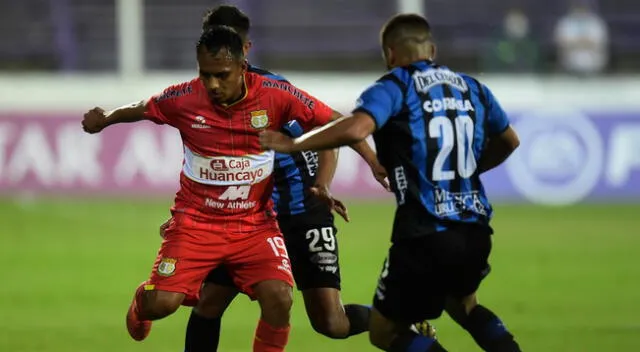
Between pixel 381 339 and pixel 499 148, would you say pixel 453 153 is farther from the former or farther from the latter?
pixel 381 339

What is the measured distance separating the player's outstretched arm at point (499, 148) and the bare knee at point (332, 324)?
1408 mm

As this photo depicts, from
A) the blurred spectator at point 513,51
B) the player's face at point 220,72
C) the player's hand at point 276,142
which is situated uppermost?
the blurred spectator at point 513,51

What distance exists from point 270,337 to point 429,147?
1.54 metres

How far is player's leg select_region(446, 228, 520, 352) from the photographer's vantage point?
6082mm

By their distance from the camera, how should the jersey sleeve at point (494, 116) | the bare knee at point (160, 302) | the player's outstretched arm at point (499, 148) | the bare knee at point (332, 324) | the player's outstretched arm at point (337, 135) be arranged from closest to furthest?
the player's outstretched arm at point (337, 135), the jersey sleeve at point (494, 116), the player's outstretched arm at point (499, 148), the bare knee at point (160, 302), the bare knee at point (332, 324)

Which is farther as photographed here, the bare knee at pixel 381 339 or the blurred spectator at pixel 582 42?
the blurred spectator at pixel 582 42

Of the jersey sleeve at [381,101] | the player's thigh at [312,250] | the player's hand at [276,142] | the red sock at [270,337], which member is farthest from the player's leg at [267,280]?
the jersey sleeve at [381,101]

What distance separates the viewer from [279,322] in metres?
6.88

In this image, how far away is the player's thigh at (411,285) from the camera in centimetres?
601

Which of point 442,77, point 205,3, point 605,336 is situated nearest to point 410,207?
point 442,77

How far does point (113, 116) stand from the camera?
23.0 feet

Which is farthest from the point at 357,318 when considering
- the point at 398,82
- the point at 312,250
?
the point at 398,82

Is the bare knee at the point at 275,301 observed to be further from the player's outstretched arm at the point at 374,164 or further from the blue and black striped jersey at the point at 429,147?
the blue and black striped jersey at the point at 429,147

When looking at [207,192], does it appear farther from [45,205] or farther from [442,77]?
[45,205]
